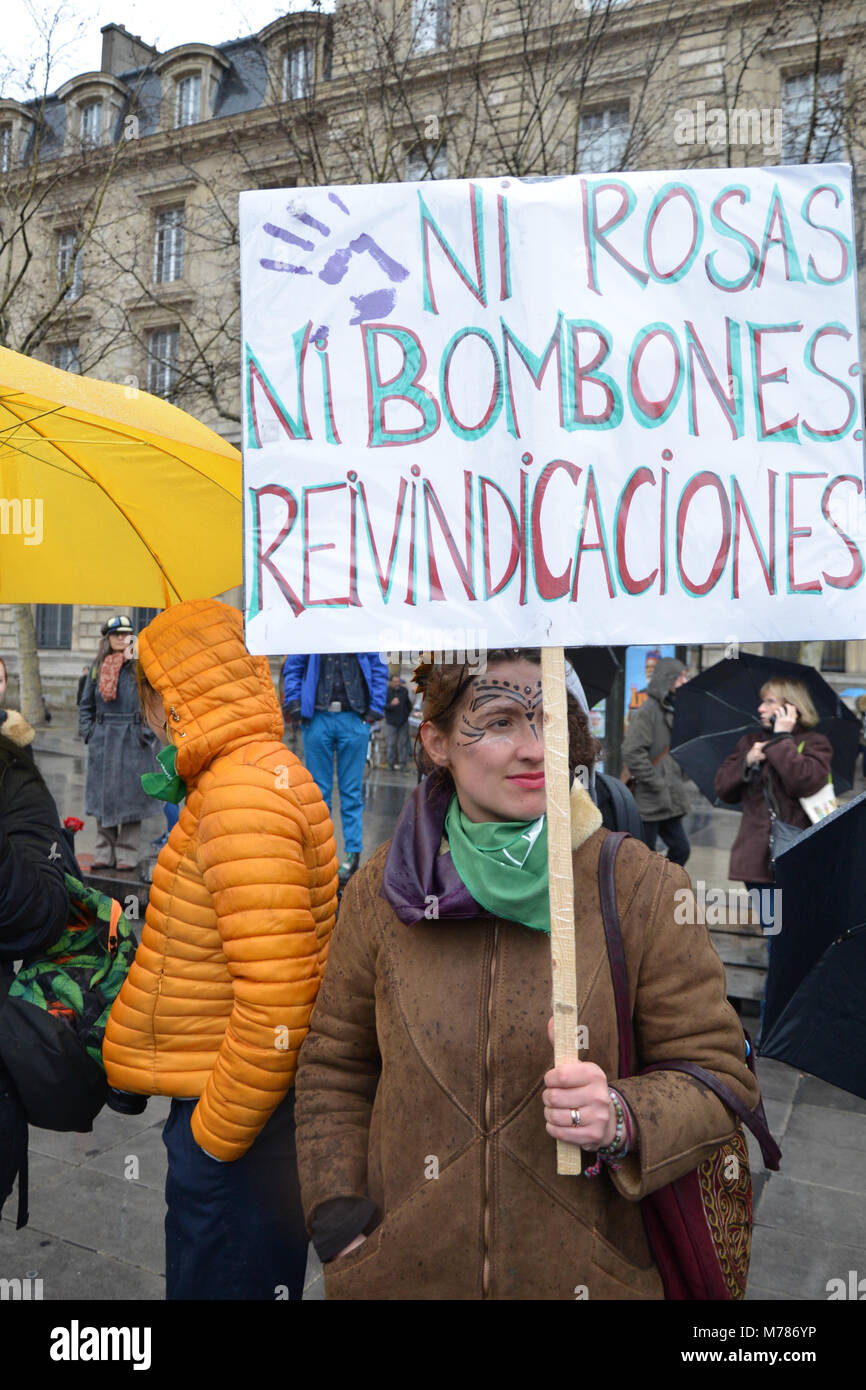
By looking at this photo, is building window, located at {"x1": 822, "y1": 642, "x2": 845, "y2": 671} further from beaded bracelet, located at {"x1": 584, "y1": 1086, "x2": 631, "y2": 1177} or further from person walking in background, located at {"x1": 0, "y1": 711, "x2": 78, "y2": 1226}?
beaded bracelet, located at {"x1": 584, "y1": 1086, "x2": 631, "y2": 1177}

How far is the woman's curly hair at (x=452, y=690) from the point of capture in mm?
1738

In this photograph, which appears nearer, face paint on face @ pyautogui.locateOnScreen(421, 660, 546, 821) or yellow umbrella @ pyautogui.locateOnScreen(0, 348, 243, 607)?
face paint on face @ pyautogui.locateOnScreen(421, 660, 546, 821)

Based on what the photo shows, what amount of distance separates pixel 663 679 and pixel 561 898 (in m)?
6.15

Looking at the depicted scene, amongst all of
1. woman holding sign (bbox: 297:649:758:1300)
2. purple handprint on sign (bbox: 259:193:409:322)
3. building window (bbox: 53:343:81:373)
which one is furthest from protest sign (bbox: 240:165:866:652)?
building window (bbox: 53:343:81:373)

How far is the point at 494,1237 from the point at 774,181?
175 cm

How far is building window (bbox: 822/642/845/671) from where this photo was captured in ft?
70.8

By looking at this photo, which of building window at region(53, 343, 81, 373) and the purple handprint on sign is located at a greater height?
building window at region(53, 343, 81, 373)

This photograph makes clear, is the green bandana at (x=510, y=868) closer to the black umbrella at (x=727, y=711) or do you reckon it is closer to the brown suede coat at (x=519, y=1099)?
the brown suede coat at (x=519, y=1099)

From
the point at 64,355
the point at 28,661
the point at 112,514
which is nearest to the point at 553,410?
the point at 112,514

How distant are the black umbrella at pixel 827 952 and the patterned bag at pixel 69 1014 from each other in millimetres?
1445

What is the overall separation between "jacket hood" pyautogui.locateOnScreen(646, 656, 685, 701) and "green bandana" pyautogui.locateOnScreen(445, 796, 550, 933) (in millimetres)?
5801

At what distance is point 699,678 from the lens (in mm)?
5672

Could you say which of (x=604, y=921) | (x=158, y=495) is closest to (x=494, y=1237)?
(x=604, y=921)

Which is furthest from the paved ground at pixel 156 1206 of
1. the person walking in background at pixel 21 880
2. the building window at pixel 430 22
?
the building window at pixel 430 22
